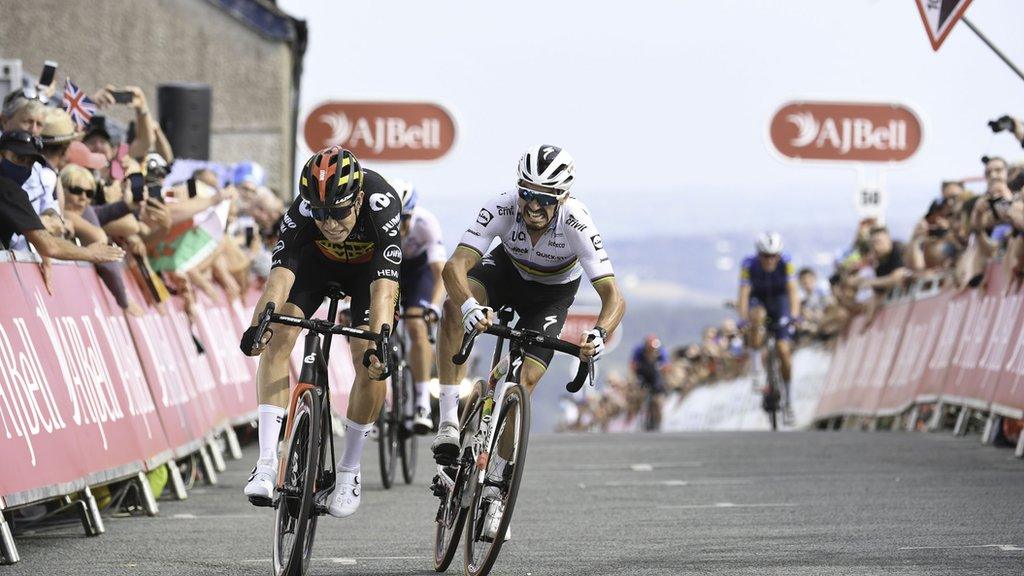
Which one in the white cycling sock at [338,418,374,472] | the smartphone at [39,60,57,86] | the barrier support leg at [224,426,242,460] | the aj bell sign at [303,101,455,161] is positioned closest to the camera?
the white cycling sock at [338,418,374,472]

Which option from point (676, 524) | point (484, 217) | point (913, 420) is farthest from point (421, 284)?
point (913, 420)

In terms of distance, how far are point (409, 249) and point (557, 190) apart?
4.62 meters

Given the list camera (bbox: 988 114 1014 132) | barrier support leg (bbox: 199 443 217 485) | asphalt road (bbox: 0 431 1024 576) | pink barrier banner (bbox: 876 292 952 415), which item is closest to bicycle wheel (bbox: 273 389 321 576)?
asphalt road (bbox: 0 431 1024 576)

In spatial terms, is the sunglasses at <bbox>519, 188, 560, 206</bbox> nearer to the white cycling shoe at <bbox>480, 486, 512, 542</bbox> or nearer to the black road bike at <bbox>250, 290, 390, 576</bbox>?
the black road bike at <bbox>250, 290, 390, 576</bbox>

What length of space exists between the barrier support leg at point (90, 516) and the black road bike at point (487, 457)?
2.24 m

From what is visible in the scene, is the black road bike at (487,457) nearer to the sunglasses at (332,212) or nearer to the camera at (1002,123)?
the sunglasses at (332,212)

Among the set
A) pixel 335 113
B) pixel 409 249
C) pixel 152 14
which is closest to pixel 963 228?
pixel 409 249

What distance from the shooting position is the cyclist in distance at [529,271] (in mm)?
8719

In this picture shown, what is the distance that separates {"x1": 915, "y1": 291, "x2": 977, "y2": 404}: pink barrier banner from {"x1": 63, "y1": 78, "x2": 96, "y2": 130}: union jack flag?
26.7 feet

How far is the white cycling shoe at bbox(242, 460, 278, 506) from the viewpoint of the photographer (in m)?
7.98

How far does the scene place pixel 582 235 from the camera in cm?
912

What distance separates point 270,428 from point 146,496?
339cm

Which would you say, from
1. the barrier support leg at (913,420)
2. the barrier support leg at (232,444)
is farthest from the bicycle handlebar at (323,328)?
the barrier support leg at (913,420)

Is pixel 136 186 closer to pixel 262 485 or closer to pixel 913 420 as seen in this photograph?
pixel 262 485
